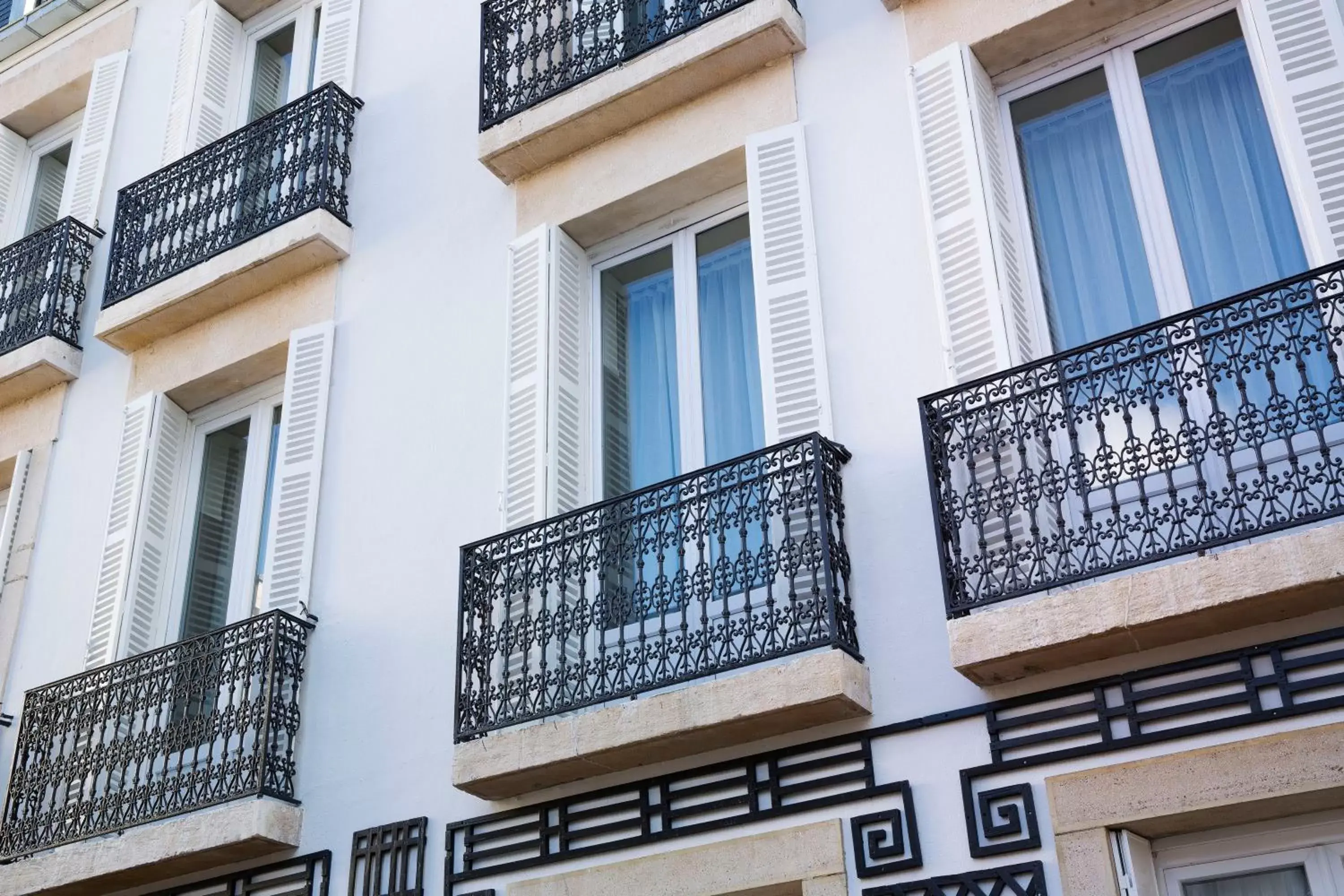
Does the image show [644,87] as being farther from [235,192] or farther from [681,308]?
[235,192]

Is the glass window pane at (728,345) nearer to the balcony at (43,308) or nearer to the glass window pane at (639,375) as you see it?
the glass window pane at (639,375)

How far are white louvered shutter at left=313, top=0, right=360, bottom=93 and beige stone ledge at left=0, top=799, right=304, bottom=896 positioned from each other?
4.61m

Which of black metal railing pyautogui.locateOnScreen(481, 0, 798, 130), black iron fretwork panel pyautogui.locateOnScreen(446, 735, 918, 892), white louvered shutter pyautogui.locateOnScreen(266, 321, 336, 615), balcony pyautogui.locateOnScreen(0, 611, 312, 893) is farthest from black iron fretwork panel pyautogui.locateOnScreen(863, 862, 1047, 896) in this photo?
black metal railing pyautogui.locateOnScreen(481, 0, 798, 130)

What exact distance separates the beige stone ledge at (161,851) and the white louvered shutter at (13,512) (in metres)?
2.25

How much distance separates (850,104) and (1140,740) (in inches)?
135

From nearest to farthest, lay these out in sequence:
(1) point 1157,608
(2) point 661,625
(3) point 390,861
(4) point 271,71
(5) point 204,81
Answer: (1) point 1157,608
(2) point 661,625
(3) point 390,861
(5) point 204,81
(4) point 271,71

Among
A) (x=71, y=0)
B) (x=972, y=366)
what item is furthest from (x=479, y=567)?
(x=71, y=0)

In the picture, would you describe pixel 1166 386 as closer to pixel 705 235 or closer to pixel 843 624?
pixel 843 624

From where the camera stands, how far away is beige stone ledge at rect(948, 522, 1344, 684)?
5.38 metres

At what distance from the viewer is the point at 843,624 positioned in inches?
250

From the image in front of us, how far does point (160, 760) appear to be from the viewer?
8539 mm

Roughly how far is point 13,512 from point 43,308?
1.46 metres

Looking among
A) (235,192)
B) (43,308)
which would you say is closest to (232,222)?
(235,192)

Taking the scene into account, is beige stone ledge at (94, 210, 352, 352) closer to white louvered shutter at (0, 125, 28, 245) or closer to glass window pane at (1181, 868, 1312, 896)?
white louvered shutter at (0, 125, 28, 245)
